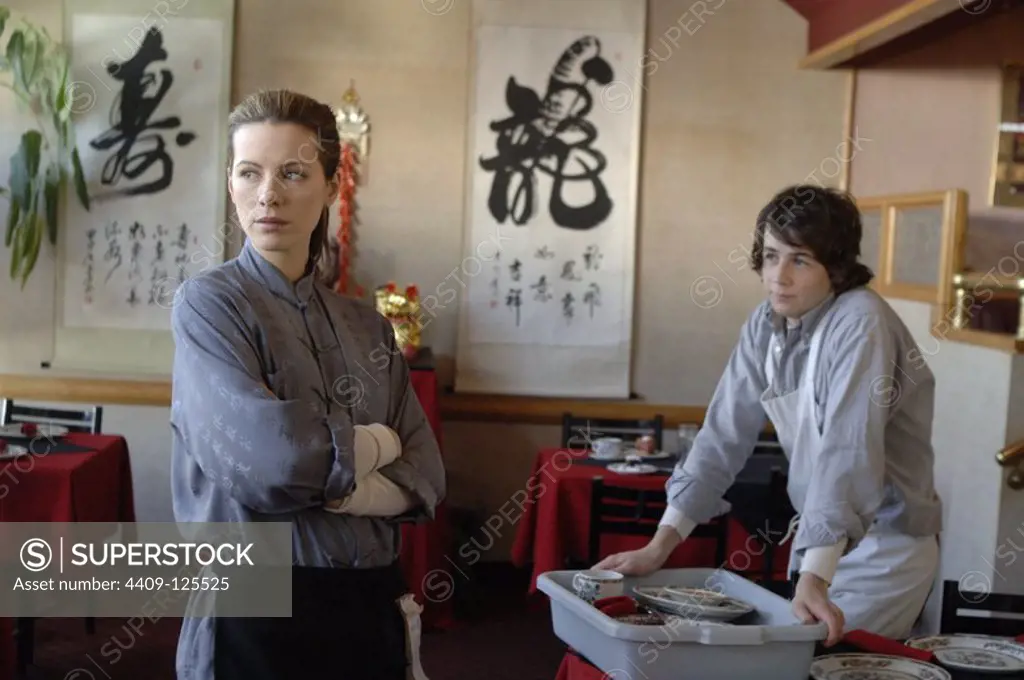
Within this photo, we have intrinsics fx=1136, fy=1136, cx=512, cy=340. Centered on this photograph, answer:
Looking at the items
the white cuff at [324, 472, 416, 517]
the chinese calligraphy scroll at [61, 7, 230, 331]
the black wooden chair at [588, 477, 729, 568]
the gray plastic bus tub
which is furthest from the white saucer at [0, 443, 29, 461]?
the gray plastic bus tub

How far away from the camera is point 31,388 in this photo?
189 inches

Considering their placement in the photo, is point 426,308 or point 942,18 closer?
point 942,18

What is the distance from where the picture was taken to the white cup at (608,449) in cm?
416

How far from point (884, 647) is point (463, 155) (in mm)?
3489

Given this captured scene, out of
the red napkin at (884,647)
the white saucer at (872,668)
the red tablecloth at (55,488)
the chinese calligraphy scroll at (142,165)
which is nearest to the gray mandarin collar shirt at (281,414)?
the white saucer at (872,668)

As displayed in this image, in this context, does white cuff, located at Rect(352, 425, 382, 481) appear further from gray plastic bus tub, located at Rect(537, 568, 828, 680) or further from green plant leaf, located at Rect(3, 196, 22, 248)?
green plant leaf, located at Rect(3, 196, 22, 248)

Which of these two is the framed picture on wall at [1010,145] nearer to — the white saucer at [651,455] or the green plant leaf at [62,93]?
the white saucer at [651,455]

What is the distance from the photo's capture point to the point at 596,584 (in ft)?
5.55

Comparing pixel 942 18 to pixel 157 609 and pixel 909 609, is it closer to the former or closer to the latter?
pixel 909 609

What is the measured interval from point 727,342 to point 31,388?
2.99 meters

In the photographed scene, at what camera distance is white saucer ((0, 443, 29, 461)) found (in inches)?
141

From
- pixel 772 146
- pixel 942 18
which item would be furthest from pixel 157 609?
pixel 942 18

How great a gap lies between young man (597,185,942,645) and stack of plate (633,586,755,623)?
90 mm

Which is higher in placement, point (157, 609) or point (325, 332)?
point (325, 332)
